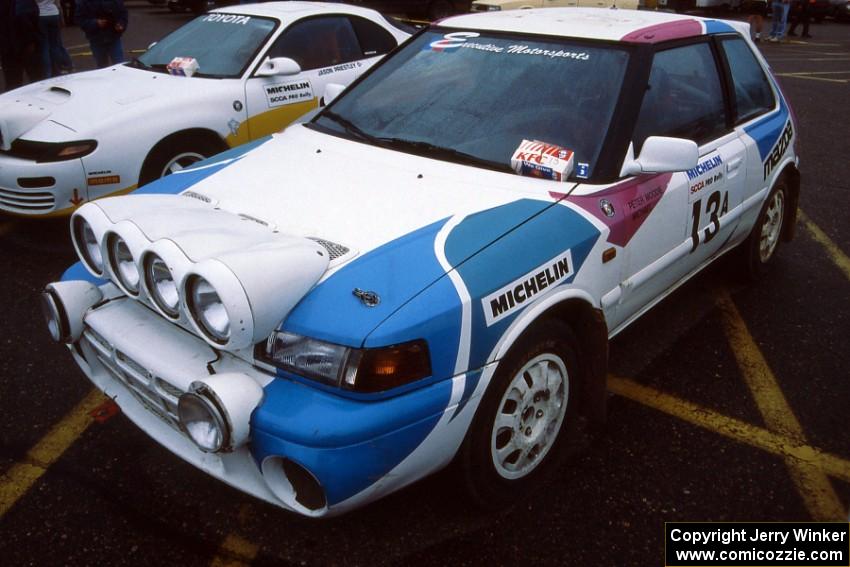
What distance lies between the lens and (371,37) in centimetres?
614

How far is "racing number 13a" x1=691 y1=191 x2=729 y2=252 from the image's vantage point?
3350 mm

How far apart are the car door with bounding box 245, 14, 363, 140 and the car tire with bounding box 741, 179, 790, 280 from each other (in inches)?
129

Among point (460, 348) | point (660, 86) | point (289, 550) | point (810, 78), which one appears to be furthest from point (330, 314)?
point (810, 78)

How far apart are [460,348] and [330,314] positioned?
40cm

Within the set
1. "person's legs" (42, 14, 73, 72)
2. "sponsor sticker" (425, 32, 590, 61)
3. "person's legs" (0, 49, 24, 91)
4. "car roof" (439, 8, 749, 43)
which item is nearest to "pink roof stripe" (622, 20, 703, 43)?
"car roof" (439, 8, 749, 43)

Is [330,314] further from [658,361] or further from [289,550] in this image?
[658,361]

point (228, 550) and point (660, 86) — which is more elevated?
point (660, 86)

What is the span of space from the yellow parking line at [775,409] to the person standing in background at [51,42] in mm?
7663

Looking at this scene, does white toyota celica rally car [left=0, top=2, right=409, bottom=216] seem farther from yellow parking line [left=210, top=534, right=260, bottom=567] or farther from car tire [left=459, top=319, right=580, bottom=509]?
car tire [left=459, top=319, right=580, bottom=509]

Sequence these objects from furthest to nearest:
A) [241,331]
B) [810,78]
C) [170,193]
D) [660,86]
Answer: [810,78] < [660,86] < [170,193] < [241,331]

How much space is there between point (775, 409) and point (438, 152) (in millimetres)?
1926

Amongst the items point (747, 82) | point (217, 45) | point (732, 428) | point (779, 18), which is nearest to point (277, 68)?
point (217, 45)

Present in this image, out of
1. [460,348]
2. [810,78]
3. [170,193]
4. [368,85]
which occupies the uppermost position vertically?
[368,85]

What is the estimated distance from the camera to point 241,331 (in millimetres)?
2066
